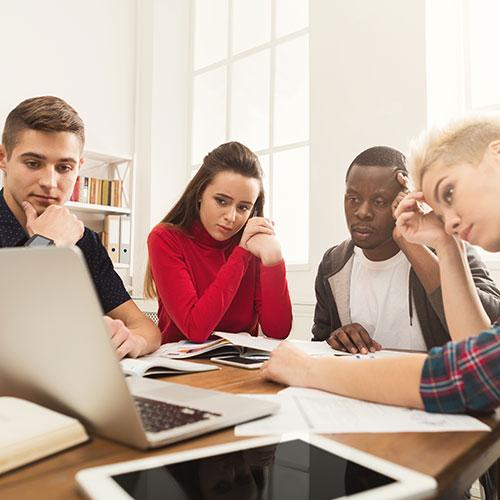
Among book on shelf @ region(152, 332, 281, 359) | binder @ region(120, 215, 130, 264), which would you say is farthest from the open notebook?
binder @ region(120, 215, 130, 264)

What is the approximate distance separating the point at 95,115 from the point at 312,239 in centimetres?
183

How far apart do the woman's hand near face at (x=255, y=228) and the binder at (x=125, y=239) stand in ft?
6.98

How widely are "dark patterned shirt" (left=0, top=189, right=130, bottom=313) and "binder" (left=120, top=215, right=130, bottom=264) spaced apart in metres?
2.03

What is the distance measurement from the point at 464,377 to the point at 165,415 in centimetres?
34

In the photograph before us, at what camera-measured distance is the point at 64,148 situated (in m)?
1.48

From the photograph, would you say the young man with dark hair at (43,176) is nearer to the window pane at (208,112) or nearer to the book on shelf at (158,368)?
the book on shelf at (158,368)

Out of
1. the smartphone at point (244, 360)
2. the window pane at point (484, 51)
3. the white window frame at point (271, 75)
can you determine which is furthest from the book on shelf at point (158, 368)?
the window pane at point (484, 51)

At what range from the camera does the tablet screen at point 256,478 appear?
0.39 m

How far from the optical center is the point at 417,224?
133cm

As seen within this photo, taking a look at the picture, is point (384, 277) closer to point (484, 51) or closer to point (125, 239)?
point (484, 51)

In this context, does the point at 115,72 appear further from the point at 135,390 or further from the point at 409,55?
the point at 135,390

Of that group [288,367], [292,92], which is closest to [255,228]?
[288,367]

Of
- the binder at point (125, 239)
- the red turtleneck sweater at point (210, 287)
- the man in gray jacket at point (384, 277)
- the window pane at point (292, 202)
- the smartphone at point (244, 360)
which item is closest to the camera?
the smartphone at point (244, 360)

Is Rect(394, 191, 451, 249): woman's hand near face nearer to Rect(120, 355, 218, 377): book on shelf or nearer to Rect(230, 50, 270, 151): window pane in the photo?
Rect(120, 355, 218, 377): book on shelf
